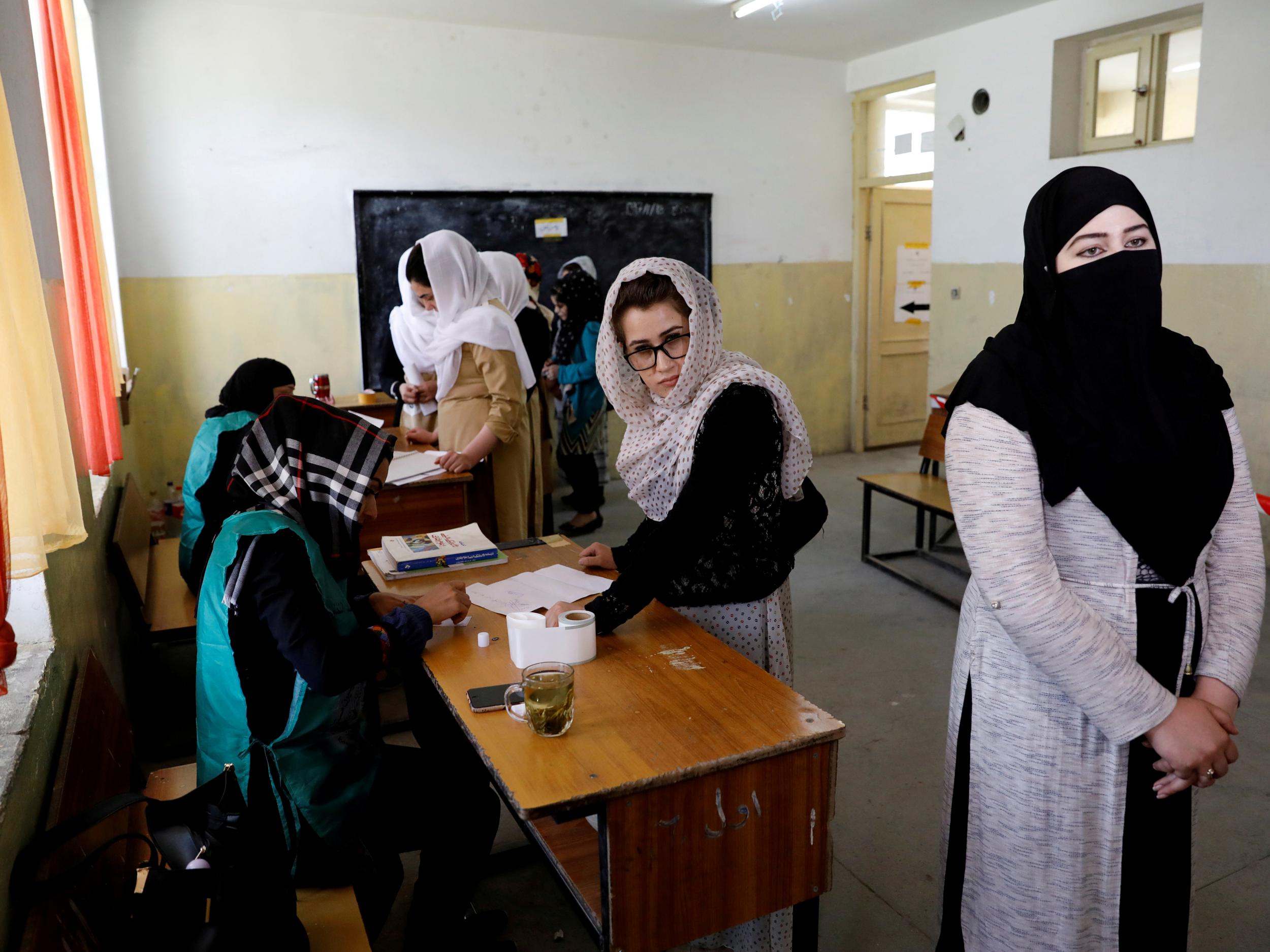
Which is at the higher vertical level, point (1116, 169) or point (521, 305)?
point (1116, 169)

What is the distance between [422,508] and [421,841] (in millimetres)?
1804

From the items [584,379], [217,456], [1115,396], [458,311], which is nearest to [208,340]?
[584,379]

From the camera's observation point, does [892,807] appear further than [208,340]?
No

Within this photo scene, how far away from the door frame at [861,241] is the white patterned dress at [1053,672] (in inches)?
235

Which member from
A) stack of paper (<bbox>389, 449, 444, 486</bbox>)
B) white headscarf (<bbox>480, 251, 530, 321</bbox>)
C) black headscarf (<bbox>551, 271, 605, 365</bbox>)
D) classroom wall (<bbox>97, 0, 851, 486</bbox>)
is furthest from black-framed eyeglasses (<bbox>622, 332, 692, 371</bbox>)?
classroom wall (<bbox>97, 0, 851, 486</bbox>)

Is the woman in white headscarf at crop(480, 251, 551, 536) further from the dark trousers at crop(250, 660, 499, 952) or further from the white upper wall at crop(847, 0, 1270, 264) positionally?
the white upper wall at crop(847, 0, 1270, 264)

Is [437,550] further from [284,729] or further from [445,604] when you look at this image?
[284,729]

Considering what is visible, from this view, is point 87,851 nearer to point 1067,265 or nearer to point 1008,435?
point 1008,435

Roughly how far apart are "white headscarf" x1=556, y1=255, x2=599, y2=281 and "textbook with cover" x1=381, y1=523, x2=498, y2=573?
12.1 feet

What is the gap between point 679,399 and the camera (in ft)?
5.99

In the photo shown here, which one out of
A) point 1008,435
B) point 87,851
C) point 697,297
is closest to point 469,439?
point 697,297

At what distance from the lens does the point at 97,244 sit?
3.87 m

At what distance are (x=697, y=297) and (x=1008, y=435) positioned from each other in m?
0.68

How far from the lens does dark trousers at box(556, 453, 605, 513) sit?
18.5 ft
